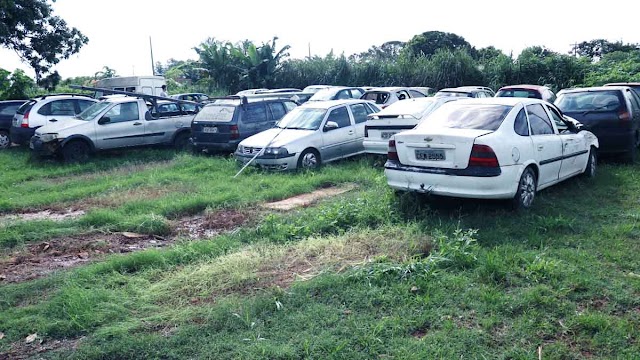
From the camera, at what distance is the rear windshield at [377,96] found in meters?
17.6

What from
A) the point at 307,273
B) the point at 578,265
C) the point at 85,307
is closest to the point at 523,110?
the point at 578,265

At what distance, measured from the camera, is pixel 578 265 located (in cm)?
533

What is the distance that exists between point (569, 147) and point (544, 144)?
0.98 m

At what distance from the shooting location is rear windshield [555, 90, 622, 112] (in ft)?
34.7

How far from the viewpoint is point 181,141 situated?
15812 millimetres

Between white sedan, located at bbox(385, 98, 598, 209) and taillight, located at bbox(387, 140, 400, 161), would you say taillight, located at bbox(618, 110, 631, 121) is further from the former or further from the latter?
taillight, located at bbox(387, 140, 400, 161)

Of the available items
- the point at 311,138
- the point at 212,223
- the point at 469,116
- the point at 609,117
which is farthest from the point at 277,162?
the point at 609,117

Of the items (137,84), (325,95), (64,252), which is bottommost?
(64,252)

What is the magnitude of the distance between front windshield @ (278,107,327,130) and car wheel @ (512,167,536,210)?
5.60 m

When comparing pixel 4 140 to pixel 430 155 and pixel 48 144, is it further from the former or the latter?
pixel 430 155

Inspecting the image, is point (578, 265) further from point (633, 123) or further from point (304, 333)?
point (633, 123)

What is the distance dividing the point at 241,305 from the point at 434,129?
3.86m

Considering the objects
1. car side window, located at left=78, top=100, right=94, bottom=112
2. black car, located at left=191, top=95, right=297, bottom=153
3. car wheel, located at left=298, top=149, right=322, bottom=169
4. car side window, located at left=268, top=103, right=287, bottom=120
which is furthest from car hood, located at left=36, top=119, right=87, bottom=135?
car wheel, located at left=298, top=149, right=322, bottom=169

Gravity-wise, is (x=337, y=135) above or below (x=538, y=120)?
below
